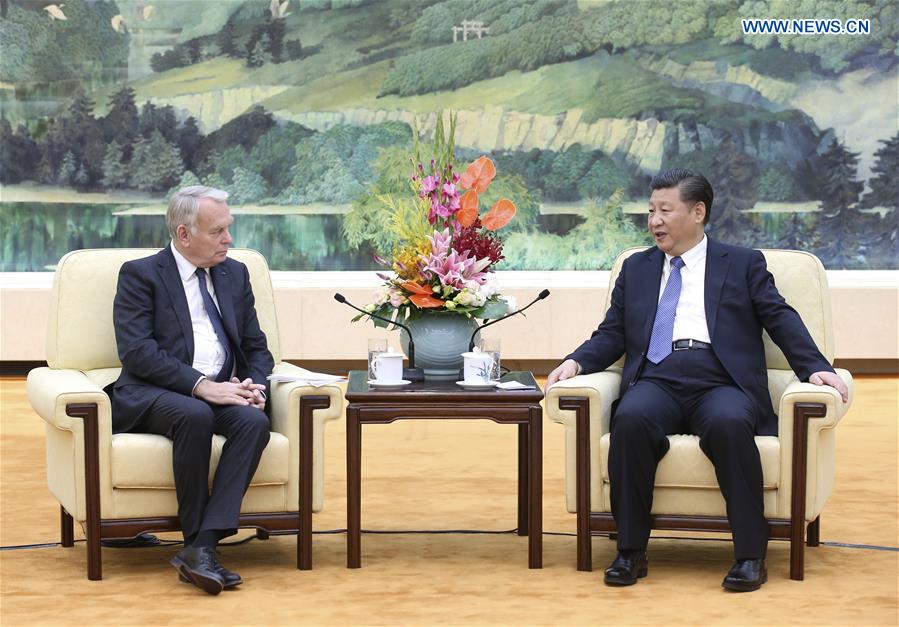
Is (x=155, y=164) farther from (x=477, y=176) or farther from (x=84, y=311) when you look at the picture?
(x=477, y=176)

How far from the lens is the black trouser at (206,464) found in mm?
3562

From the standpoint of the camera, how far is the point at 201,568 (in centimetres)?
350

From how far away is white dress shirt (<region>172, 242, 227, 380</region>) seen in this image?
390 cm

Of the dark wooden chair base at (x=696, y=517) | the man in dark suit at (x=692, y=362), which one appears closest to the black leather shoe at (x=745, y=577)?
the man in dark suit at (x=692, y=362)

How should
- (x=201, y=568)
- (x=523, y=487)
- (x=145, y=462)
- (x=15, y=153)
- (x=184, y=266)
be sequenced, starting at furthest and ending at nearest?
(x=15, y=153) → (x=523, y=487) → (x=184, y=266) → (x=145, y=462) → (x=201, y=568)

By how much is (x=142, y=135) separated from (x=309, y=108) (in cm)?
108

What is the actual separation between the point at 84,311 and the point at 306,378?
0.74 meters

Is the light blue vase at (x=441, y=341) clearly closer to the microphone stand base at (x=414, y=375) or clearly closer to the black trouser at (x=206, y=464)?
the microphone stand base at (x=414, y=375)

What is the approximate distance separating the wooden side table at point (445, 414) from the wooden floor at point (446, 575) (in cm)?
13

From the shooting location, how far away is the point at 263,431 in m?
3.62

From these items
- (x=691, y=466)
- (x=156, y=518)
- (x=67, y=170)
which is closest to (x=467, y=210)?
(x=691, y=466)

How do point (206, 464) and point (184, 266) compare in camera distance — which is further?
point (184, 266)

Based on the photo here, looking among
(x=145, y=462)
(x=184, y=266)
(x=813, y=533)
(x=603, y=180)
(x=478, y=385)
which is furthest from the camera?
(x=603, y=180)

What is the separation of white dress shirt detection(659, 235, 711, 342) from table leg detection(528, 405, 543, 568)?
540mm
